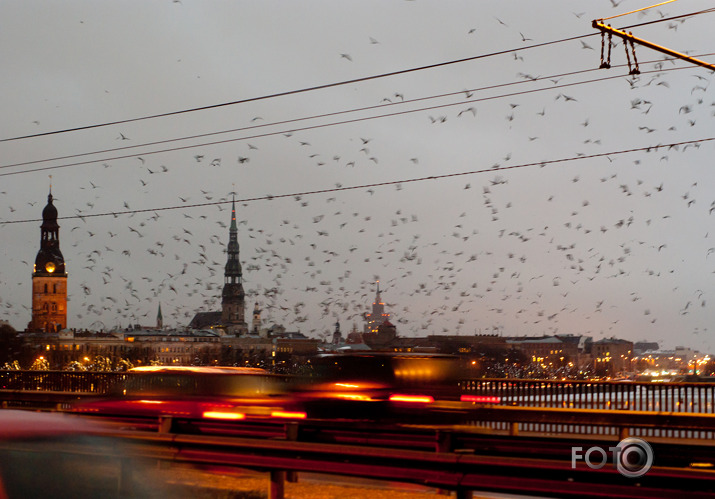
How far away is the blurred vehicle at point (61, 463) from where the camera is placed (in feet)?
16.1

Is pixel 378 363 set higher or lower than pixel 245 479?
higher

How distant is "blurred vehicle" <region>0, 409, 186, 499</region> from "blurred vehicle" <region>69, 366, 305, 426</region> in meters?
7.74

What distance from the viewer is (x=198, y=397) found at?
45.6 ft

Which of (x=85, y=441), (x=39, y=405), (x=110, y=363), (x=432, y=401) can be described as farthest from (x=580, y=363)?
(x=85, y=441)

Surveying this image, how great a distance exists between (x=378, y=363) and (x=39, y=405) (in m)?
18.0

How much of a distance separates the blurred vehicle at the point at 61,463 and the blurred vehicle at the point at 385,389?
7465 mm

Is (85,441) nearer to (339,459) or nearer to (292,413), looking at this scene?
(339,459)

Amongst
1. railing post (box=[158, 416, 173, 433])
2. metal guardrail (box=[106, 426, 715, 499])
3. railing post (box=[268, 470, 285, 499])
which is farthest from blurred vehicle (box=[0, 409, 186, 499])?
railing post (box=[158, 416, 173, 433])

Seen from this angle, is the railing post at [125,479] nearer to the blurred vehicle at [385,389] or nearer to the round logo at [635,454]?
the round logo at [635,454]

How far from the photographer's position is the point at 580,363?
127062mm

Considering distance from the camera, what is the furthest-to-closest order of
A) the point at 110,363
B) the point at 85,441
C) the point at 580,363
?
the point at 110,363, the point at 580,363, the point at 85,441

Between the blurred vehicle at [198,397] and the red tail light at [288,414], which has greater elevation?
the blurred vehicle at [198,397]

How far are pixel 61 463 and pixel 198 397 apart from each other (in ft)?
29.0

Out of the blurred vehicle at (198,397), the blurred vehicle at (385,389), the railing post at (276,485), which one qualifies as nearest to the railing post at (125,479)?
the railing post at (276,485)
